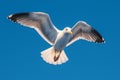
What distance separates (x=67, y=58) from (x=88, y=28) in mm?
1031

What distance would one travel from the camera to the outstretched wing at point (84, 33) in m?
22.6

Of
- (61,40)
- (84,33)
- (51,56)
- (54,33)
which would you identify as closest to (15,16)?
(54,33)

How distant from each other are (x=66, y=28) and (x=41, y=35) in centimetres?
90

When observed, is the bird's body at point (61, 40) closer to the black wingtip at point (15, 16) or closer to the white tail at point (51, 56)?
the white tail at point (51, 56)

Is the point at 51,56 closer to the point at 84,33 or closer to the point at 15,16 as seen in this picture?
the point at 84,33

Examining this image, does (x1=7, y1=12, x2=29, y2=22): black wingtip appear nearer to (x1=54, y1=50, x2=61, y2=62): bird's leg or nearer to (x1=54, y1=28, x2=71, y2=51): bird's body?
(x1=54, y1=28, x2=71, y2=51): bird's body

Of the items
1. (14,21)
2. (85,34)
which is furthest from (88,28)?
(14,21)

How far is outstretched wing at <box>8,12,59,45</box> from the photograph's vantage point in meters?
21.8

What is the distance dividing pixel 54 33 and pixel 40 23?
45 centimetres

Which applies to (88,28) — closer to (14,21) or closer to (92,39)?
(92,39)

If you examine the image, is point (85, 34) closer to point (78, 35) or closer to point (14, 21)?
point (78, 35)

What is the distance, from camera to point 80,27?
22609mm

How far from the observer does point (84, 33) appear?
74.7 feet

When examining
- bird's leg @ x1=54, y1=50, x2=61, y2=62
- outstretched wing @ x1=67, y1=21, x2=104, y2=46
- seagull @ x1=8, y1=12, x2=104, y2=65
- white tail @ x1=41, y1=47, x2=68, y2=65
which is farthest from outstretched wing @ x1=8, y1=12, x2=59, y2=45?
outstretched wing @ x1=67, y1=21, x2=104, y2=46
